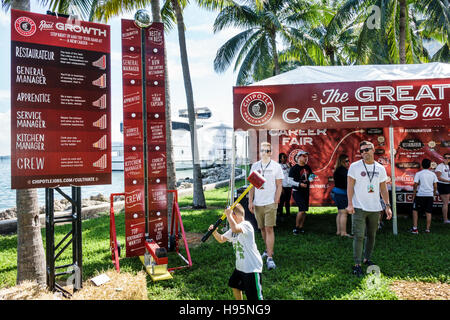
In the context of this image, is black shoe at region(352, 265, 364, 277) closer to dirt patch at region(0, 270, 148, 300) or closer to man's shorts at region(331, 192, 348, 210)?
man's shorts at region(331, 192, 348, 210)

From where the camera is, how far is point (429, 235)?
6895 millimetres

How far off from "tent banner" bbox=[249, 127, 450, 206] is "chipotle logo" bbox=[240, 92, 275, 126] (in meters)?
3.13

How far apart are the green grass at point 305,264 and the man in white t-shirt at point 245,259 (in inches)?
42.1

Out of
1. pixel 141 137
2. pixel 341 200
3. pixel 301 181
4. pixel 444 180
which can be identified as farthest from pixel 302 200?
pixel 141 137

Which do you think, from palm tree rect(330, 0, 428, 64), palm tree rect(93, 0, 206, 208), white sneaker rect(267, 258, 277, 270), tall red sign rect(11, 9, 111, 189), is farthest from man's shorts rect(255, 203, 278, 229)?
palm tree rect(330, 0, 428, 64)

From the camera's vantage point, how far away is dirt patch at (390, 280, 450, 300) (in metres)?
4.02

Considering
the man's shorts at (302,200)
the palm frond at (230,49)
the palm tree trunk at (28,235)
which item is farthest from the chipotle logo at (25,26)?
the palm frond at (230,49)

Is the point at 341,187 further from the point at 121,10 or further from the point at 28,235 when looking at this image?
the point at 121,10

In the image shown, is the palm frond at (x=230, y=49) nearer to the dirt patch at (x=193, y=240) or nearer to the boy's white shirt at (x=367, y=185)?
the dirt patch at (x=193, y=240)

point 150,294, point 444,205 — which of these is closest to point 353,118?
point 444,205

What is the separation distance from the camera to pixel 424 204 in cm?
691

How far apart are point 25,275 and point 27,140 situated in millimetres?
2037

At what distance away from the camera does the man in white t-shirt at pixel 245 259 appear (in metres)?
3.11
